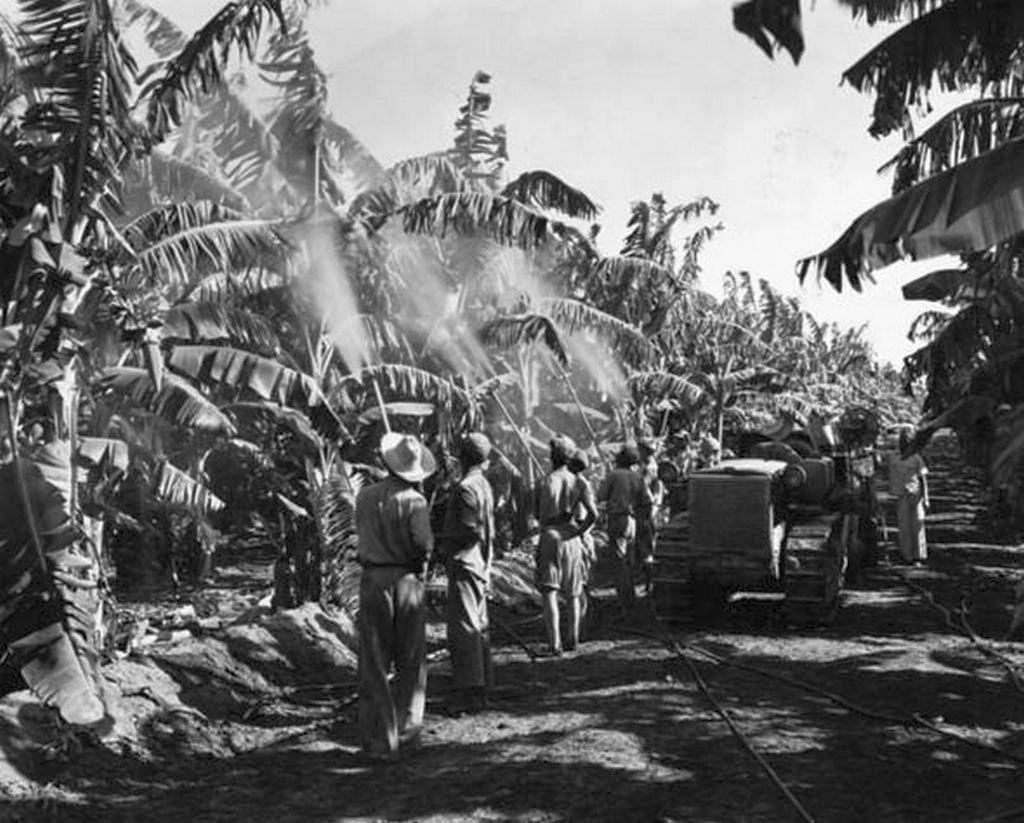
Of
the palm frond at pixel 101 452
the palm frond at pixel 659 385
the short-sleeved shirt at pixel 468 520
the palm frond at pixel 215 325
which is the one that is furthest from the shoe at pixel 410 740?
the palm frond at pixel 659 385

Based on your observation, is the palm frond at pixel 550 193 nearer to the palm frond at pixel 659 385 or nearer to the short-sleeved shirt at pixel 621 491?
the short-sleeved shirt at pixel 621 491

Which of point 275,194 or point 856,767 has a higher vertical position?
point 275,194

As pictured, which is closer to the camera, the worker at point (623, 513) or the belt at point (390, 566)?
the belt at point (390, 566)

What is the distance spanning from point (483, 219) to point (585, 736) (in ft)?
17.7

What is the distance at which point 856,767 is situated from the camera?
622 centimetres

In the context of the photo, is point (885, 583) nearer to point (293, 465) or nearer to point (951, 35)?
point (293, 465)

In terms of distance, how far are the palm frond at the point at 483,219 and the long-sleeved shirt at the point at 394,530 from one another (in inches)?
171

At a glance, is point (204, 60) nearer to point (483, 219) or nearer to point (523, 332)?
point (483, 219)

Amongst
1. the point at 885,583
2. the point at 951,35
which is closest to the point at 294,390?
the point at 951,35

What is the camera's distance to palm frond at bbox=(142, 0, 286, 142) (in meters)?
7.38

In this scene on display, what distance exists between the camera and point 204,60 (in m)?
→ 7.57

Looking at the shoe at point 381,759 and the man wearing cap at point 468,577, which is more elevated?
the man wearing cap at point 468,577

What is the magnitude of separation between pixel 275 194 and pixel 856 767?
1007cm

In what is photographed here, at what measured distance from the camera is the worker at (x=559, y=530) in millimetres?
9461
